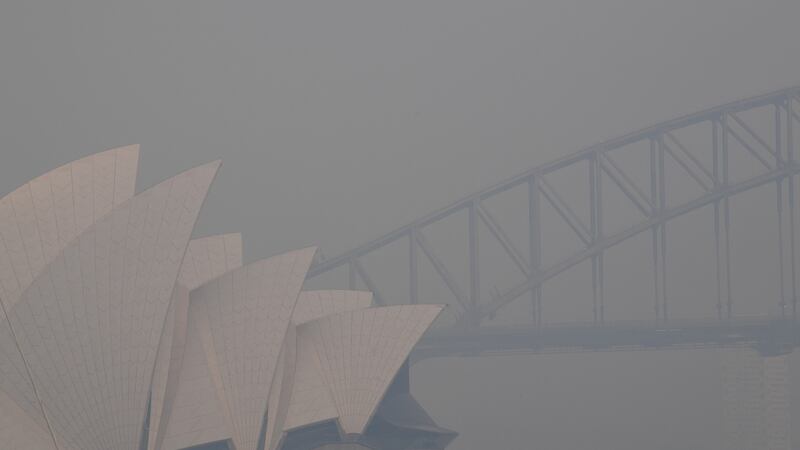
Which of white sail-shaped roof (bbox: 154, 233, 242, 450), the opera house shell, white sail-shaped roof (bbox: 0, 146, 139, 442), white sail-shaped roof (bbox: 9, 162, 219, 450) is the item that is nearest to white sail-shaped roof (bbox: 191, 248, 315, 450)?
the opera house shell

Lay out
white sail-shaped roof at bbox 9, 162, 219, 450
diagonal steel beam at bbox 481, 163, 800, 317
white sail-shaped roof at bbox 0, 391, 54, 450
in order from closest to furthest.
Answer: white sail-shaped roof at bbox 0, 391, 54, 450 → white sail-shaped roof at bbox 9, 162, 219, 450 → diagonal steel beam at bbox 481, 163, 800, 317

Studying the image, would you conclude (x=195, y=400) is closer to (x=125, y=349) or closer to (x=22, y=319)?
(x=125, y=349)

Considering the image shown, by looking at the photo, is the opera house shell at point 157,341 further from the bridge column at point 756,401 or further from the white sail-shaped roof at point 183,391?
the bridge column at point 756,401

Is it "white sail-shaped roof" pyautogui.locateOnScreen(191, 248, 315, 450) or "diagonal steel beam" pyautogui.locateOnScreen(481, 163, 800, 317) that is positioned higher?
"diagonal steel beam" pyautogui.locateOnScreen(481, 163, 800, 317)

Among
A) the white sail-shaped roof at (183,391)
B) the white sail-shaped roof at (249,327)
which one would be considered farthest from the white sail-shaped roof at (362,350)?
the white sail-shaped roof at (183,391)

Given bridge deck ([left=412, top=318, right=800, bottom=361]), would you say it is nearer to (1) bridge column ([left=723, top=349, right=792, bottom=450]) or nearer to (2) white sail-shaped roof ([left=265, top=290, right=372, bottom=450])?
(1) bridge column ([left=723, top=349, right=792, bottom=450])

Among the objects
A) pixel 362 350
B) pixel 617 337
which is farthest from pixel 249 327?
pixel 617 337

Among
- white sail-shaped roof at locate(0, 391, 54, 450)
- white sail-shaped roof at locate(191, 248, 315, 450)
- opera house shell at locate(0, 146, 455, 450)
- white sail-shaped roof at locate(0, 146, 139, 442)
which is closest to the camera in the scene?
white sail-shaped roof at locate(0, 391, 54, 450)
